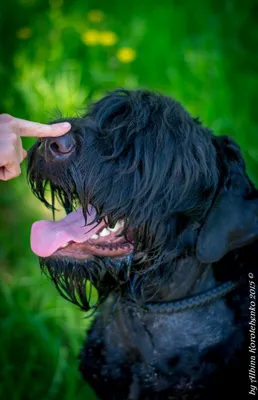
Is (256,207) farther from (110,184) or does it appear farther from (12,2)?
(12,2)

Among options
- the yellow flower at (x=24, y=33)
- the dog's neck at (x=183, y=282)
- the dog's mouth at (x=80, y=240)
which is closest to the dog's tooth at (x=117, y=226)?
the dog's mouth at (x=80, y=240)

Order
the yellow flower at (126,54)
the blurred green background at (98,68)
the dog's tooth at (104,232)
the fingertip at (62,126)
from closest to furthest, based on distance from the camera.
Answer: the fingertip at (62,126) → the dog's tooth at (104,232) → the blurred green background at (98,68) → the yellow flower at (126,54)

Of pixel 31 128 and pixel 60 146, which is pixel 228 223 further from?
pixel 31 128

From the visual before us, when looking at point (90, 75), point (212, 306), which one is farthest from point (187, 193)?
point (90, 75)

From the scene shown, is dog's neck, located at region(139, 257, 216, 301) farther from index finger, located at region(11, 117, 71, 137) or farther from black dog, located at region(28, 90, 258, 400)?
index finger, located at region(11, 117, 71, 137)

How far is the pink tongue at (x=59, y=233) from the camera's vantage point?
231 centimetres

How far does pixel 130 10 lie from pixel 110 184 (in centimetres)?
346

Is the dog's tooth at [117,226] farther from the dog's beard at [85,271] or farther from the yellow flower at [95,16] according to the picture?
the yellow flower at [95,16]

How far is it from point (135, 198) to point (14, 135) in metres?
0.52

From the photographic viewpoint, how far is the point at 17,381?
3049mm

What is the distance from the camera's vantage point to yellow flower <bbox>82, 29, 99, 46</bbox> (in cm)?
496

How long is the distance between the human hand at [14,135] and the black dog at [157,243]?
0.13 metres

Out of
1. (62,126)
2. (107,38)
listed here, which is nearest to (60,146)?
(62,126)

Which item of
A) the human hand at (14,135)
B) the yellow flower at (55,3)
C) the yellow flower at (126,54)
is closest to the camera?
the human hand at (14,135)
